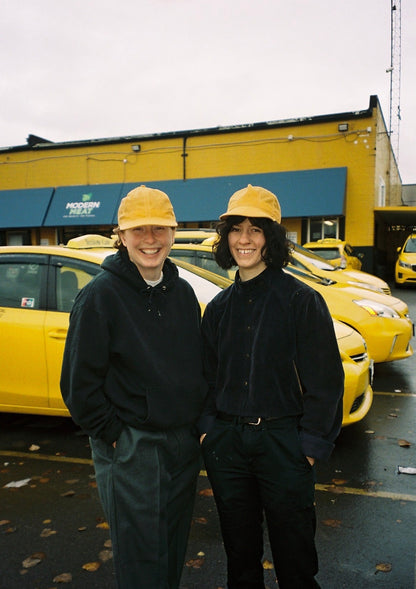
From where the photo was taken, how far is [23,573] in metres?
2.69

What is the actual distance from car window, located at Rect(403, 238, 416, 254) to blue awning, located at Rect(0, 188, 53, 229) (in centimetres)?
1553

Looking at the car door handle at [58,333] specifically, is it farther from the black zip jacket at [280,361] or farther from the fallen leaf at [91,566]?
the black zip jacket at [280,361]

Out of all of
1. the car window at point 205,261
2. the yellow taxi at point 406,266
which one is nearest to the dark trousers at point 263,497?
the car window at point 205,261

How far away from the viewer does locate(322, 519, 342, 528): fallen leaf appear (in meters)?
3.16

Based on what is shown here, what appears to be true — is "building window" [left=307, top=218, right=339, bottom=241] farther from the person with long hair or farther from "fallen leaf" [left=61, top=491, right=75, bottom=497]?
the person with long hair

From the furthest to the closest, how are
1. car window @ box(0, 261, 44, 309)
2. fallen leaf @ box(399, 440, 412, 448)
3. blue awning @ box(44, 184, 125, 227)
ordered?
blue awning @ box(44, 184, 125, 227), car window @ box(0, 261, 44, 309), fallen leaf @ box(399, 440, 412, 448)

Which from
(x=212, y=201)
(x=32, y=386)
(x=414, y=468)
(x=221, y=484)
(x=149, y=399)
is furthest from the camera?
(x=212, y=201)

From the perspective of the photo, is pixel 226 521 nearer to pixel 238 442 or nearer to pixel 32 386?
pixel 238 442

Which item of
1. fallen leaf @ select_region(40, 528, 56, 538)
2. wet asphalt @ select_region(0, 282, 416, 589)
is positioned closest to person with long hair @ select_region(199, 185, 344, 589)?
wet asphalt @ select_region(0, 282, 416, 589)

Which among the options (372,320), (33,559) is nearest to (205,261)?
(372,320)

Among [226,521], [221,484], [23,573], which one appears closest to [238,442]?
[221,484]

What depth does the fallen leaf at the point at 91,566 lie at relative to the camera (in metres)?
2.73

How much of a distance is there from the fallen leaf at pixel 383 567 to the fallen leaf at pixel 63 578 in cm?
163

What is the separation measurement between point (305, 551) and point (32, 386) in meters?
3.03
